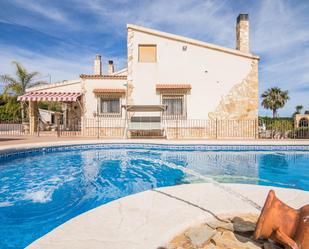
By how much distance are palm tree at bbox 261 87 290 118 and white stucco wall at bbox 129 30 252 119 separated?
2849cm

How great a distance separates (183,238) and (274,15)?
17.3 m

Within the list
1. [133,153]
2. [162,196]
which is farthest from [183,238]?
[133,153]

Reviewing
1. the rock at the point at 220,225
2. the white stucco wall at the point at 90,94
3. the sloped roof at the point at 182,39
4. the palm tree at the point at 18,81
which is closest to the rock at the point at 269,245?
the rock at the point at 220,225

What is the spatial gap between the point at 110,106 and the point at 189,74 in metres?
6.43

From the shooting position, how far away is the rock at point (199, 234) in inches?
92.9

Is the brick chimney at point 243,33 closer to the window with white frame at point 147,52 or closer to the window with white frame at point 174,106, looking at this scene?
the window with white frame at point 174,106

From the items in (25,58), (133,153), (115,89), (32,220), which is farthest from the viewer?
(25,58)

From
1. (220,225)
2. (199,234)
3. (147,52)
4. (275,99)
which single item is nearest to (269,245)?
(220,225)

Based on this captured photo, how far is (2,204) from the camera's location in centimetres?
462

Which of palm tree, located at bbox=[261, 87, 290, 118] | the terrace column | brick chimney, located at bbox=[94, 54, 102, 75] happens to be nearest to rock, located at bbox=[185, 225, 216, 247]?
the terrace column

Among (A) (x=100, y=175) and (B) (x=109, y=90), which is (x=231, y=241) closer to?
(A) (x=100, y=175)

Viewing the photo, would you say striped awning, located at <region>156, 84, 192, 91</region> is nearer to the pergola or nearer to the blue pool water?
the blue pool water

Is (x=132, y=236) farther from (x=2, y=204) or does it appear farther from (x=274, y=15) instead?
(x=274, y=15)

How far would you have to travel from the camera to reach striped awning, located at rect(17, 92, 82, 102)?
629 inches
